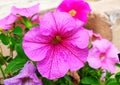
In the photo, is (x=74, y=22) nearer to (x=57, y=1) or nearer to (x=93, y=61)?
(x=93, y=61)

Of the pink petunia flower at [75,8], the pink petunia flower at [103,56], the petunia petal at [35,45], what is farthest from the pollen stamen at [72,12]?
the petunia petal at [35,45]

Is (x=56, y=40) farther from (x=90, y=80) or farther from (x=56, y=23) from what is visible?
(x=90, y=80)

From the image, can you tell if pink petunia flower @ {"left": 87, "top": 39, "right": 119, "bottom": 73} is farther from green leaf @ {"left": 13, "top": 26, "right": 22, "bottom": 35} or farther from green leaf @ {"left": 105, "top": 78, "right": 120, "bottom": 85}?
green leaf @ {"left": 13, "top": 26, "right": 22, "bottom": 35}

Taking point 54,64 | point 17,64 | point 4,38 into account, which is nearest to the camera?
point 54,64

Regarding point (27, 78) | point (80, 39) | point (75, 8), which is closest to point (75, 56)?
point (80, 39)

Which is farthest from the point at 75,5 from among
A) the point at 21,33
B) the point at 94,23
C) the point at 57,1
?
the point at 57,1
